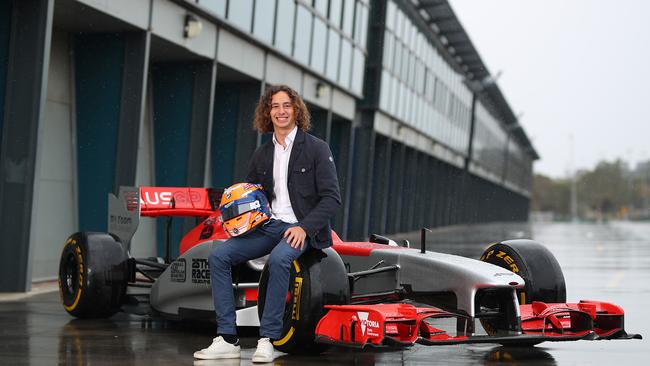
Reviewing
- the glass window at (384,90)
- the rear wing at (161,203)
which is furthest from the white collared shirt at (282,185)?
the glass window at (384,90)

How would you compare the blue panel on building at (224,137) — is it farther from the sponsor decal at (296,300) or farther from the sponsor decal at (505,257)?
the sponsor decal at (296,300)

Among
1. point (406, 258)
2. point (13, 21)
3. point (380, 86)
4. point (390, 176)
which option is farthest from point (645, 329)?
point (390, 176)

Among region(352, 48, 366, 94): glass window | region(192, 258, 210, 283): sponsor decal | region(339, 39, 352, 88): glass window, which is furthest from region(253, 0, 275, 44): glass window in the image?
region(192, 258, 210, 283): sponsor decal

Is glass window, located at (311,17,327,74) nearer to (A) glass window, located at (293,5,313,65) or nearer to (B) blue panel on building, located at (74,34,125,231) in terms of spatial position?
(A) glass window, located at (293,5,313,65)

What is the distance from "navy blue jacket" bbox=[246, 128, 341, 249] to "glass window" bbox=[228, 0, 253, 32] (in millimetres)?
11753

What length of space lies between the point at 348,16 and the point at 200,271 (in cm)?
2096

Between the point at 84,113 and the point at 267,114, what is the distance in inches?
357

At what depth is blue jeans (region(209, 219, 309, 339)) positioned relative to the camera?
6387 millimetres

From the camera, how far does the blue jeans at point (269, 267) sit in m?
6.39

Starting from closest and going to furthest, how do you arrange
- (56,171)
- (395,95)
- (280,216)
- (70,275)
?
(280,216) < (70,275) < (56,171) < (395,95)

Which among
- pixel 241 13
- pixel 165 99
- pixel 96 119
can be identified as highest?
pixel 241 13

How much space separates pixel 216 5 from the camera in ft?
57.0

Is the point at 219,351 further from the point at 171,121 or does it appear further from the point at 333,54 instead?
the point at 333,54

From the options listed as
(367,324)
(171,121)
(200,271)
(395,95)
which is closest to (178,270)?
(200,271)
